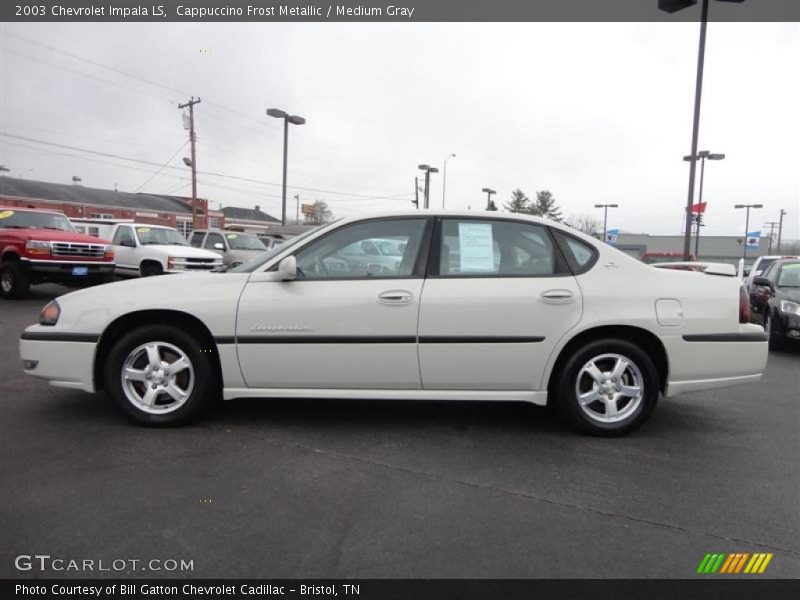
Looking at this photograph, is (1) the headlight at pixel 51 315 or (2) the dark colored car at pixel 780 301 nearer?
(1) the headlight at pixel 51 315

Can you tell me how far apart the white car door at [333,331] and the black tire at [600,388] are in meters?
1.01

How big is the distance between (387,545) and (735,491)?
2015 mm

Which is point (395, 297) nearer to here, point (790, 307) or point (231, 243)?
point (790, 307)

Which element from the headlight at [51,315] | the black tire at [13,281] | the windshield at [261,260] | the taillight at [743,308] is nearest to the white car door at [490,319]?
the windshield at [261,260]

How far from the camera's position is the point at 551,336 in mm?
3471

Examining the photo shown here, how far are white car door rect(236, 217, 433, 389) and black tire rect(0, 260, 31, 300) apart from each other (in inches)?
349

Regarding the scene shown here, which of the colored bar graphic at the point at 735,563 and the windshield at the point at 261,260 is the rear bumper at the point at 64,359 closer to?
the windshield at the point at 261,260

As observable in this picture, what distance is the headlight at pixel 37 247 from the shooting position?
9.72 m

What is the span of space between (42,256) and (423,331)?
947 cm

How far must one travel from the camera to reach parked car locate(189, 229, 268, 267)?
48.4 ft

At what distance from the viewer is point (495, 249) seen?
12.0ft

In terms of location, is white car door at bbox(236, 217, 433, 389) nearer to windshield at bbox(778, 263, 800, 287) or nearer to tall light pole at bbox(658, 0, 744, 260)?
windshield at bbox(778, 263, 800, 287)

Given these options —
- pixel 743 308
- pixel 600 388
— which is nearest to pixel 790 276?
pixel 743 308
